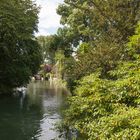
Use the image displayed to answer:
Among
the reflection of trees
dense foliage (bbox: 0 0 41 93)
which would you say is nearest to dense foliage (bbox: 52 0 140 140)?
the reflection of trees

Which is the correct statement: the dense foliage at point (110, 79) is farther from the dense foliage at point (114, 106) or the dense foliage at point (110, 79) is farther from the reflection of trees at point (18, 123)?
the reflection of trees at point (18, 123)

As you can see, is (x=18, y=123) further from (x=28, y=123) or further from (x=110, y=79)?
(x=110, y=79)

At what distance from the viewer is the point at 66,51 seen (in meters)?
51.6

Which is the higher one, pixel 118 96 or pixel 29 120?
pixel 118 96

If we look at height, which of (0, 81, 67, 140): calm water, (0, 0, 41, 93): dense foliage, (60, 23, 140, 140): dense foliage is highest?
(0, 0, 41, 93): dense foliage

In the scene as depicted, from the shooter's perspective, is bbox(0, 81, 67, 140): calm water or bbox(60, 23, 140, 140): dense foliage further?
bbox(0, 81, 67, 140): calm water

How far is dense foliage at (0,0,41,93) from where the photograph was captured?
36622 millimetres

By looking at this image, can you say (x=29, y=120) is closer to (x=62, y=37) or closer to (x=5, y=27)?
(x=5, y=27)

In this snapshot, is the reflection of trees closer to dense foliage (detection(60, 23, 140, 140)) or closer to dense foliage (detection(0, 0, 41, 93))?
dense foliage (detection(60, 23, 140, 140))

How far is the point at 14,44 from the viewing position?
4022 cm

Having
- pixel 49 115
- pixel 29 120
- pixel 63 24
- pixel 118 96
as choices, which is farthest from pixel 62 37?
pixel 118 96

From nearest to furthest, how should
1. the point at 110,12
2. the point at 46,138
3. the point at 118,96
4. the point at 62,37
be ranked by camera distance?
the point at 118,96 → the point at 46,138 → the point at 110,12 → the point at 62,37

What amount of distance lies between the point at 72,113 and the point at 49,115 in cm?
1073

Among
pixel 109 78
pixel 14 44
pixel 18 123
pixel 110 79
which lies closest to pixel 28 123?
pixel 18 123
